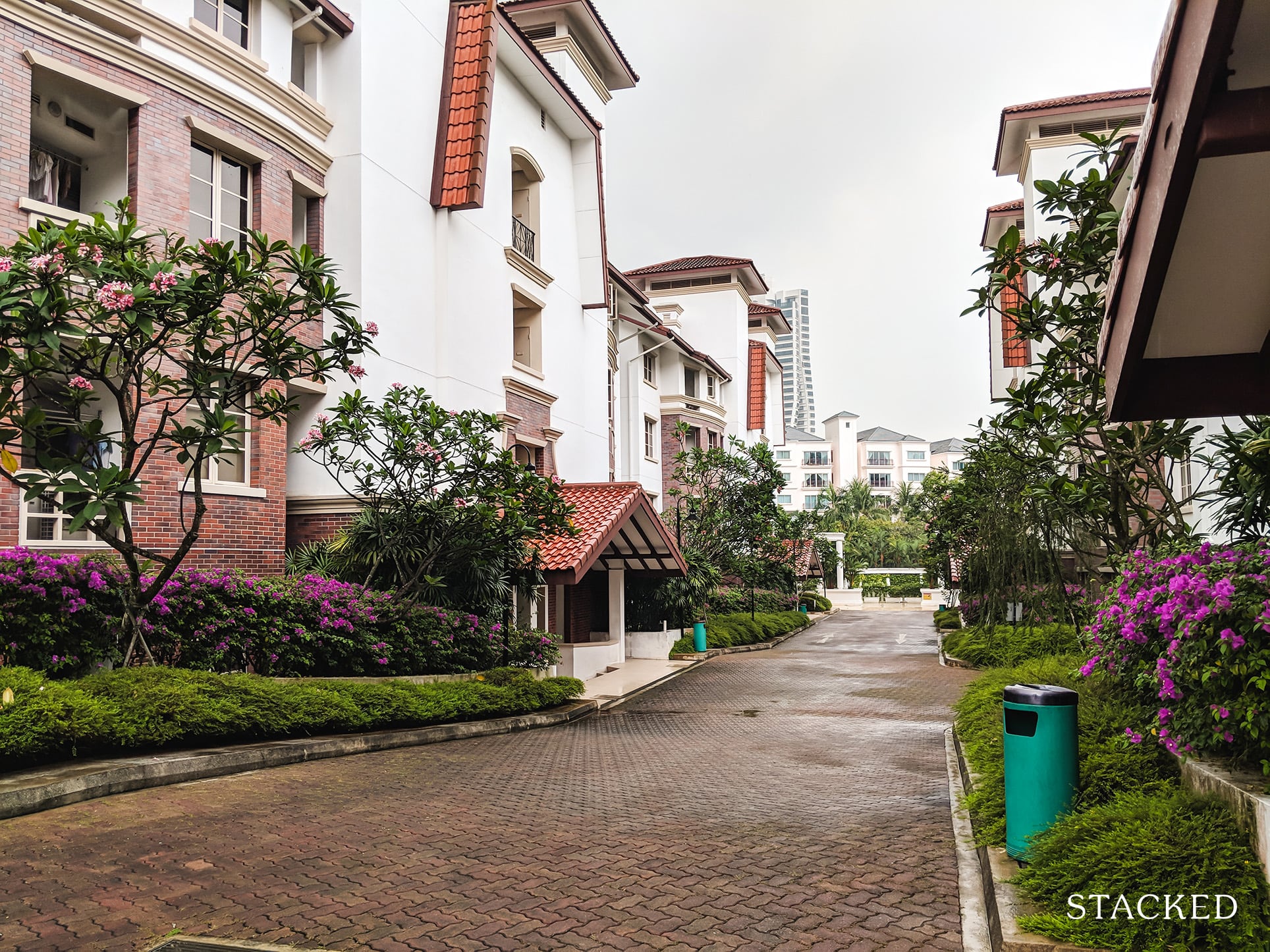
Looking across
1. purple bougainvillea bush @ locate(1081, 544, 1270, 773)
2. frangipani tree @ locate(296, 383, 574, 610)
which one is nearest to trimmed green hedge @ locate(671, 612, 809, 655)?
frangipani tree @ locate(296, 383, 574, 610)

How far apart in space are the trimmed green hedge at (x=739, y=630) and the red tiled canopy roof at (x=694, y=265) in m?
17.9

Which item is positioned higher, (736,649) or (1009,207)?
(1009,207)

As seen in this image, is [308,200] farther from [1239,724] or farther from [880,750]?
[1239,724]

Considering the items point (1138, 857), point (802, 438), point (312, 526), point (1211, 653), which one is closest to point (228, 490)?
point (312, 526)

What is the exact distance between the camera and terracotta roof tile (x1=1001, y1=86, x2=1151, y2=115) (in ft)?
84.9

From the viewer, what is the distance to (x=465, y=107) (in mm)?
18391

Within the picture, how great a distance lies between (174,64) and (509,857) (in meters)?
11.9

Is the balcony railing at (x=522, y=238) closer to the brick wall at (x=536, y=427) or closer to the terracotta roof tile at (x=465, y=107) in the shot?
the terracotta roof tile at (x=465, y=107)

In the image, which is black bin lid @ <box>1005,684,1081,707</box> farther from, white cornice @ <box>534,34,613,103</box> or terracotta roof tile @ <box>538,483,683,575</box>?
white cornice @ <box>534,34,613,103</box>

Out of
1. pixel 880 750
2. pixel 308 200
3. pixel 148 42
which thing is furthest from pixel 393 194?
pixel 880 750

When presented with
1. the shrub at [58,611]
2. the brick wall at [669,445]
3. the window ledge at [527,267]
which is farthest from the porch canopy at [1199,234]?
the brick wall at [669,445]

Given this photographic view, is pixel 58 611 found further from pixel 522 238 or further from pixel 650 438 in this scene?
pixel 650 438

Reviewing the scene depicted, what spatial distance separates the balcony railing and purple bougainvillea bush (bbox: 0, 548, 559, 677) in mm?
9368

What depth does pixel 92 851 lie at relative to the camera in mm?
6086
